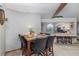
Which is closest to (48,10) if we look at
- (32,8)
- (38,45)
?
(32,8)

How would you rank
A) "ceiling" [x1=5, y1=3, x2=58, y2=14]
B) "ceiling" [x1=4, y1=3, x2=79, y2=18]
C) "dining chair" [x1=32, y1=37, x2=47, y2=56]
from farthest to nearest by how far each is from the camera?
"dining chair" [x1=32, y1=37, x2=47, y2=56]
"ceiling" [x1=4, y1=3, x2=79, y2=18]
"ceiling" [x1=5, y1=3, x2=58, y2=14]

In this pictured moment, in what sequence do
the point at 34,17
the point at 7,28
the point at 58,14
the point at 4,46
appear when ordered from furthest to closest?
the point at 58,14 < the point at 34,17 < the point at 7,28 < the point at 4,46

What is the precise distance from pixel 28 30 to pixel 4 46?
2.70 feet

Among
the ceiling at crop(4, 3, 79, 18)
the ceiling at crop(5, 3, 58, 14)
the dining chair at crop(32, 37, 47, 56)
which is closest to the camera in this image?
the ceiling at crop(5, 3, 58, 14)

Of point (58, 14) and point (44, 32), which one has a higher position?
point (58, 14)

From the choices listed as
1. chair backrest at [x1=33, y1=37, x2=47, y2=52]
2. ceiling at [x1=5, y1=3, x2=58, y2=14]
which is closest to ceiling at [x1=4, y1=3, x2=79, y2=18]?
ceiling at [x1=5, y1=3, x2=58, y2=14]

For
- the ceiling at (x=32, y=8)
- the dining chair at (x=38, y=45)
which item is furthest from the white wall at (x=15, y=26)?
the dining chair at (x=38, y=45)

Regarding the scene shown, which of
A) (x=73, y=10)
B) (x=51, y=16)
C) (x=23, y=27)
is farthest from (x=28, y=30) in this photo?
(x=73, y=10)

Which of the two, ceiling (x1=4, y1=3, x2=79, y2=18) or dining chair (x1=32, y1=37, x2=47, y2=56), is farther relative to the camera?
dining chair (x1=32, y1=37, x2=47, y2=56)

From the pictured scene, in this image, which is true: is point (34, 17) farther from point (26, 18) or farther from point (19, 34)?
point (19, 34)

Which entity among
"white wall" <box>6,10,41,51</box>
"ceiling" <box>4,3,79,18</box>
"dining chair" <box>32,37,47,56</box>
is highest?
"ceiling" <box>4,3,79,18</box>

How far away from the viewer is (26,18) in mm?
2957

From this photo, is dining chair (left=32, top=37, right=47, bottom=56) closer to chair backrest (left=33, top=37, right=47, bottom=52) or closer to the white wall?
chair backrest (left=33, top=37, right=47, bottom=52)

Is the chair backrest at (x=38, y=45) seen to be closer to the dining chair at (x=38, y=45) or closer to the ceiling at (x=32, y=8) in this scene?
the dining chair at (x=38, y=45)
